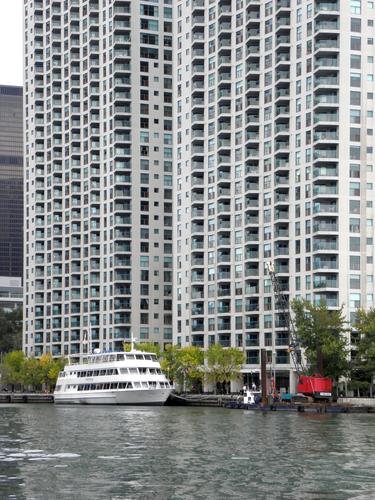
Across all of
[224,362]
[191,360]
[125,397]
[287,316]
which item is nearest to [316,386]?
[287,316]

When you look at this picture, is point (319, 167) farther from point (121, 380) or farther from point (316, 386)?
point (121, 380)

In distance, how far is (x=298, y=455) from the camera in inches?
2950

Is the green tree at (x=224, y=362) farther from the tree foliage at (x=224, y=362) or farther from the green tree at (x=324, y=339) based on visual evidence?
the green tree at (x=324, y=339)

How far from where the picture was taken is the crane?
148 meters

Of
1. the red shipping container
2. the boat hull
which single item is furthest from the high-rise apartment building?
the red shipping container

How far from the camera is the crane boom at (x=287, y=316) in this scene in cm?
16738

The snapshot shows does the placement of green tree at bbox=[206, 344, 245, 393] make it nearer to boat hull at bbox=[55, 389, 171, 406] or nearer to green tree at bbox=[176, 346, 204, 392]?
green tree at bbox=[176, 346, 204, 392]

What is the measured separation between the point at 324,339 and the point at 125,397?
3489cm

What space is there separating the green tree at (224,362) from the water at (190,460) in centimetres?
7179

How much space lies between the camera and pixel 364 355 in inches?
6132

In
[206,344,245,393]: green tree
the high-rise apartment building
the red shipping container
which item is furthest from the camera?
[206,344,245,393]: green tree

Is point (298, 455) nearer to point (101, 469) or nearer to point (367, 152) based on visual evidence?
point (101, 469)

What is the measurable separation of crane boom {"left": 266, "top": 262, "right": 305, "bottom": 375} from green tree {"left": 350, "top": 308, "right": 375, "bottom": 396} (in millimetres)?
9695

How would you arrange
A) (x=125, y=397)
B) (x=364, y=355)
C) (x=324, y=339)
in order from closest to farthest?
(x=364, y=355)
(x=324, y=339)
(x=125, y=397)
